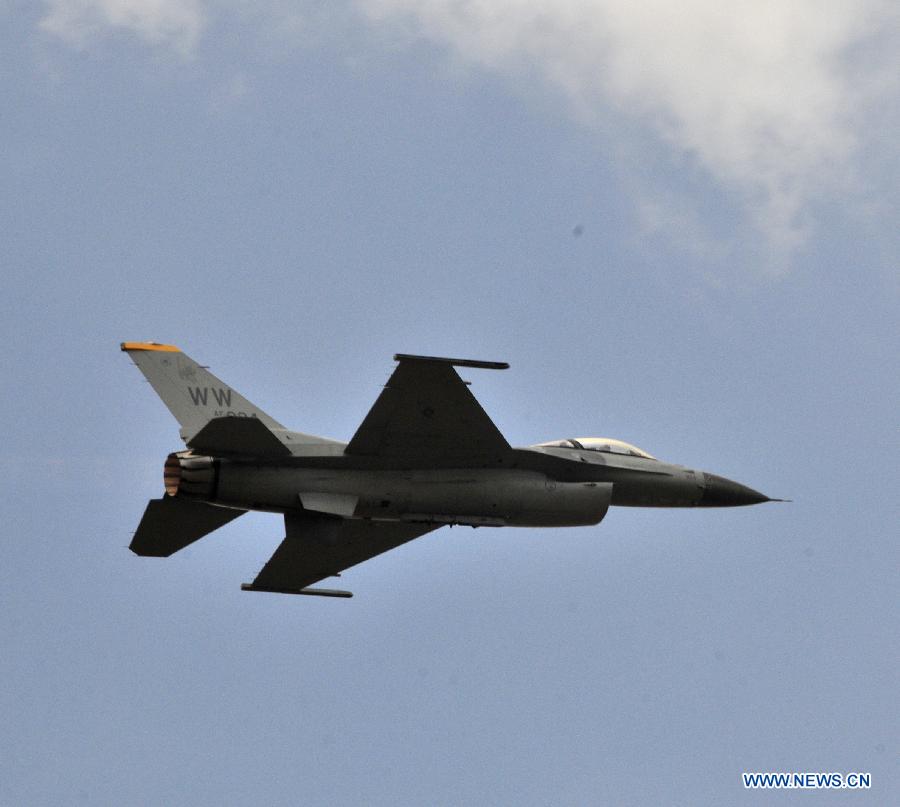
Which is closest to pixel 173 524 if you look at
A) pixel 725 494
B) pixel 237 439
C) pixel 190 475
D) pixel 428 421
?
pixel 190 475

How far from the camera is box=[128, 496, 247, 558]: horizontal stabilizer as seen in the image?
101ft

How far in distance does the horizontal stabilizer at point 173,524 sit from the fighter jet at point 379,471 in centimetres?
2

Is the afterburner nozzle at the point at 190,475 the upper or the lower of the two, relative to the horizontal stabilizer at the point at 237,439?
lower

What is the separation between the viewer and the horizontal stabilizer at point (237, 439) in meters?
28.3

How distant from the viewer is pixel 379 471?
30281 millimetres

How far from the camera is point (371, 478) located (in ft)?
99.1

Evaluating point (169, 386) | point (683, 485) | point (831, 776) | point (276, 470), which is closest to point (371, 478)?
point (276, 470)

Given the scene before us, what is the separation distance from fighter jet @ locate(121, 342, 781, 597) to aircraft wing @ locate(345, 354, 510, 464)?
0.9 inches

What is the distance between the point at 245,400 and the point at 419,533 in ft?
15.7

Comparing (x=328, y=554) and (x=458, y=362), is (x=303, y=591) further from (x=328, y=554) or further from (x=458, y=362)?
(x=458, y=362)

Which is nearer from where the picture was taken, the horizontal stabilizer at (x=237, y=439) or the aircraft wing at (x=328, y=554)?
the horizontal stabilizer at (x=237, y=439)

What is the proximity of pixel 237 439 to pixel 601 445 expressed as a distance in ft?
25.2

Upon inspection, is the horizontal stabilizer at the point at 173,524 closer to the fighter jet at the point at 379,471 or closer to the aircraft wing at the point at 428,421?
the fighter jet at the point at 379,471

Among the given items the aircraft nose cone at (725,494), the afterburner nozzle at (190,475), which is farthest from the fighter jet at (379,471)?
the aircraft nose cone at (725,494)
